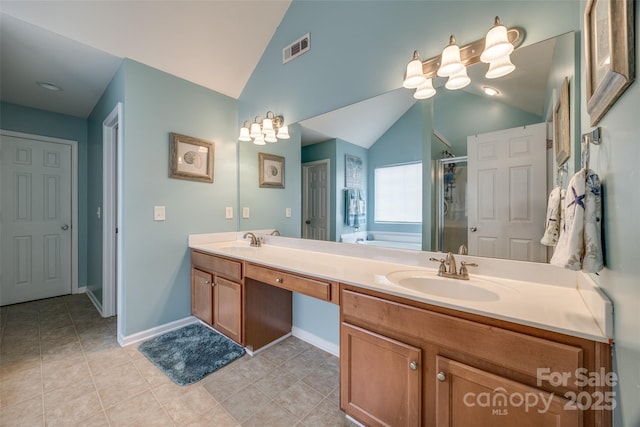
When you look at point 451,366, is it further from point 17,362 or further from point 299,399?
point 17,362

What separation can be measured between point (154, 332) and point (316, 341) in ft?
4.72

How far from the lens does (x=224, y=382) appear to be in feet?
5.59

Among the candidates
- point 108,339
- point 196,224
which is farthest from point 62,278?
point 196,224

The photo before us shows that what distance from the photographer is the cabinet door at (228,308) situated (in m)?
1.99

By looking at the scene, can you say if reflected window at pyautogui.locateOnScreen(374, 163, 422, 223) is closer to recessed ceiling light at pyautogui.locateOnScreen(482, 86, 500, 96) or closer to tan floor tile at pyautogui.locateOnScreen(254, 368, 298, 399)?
recessed ceiling light at pyautogui.locateOnScreen(482, 86, 500, 96)

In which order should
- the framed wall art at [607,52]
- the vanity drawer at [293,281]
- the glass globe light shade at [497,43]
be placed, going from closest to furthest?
the framed wall art at [607,52]
the glass globe light shade at [497,43]
the vanity drawer at [293,281]

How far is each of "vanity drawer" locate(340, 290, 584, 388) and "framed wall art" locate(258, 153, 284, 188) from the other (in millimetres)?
1526

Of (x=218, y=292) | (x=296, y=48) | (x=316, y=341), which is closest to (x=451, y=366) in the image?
(x=316, y=341)

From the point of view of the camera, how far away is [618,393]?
0.69 metres

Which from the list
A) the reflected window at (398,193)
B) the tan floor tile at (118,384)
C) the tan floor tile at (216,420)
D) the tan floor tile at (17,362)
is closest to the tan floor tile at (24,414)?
the tan floor tile at (118,384)

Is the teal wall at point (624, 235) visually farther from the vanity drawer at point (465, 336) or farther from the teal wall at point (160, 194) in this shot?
the teal wall at point (160, 194)

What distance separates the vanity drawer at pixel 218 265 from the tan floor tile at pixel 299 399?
83 centimetres

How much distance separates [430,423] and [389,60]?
6.44 ft

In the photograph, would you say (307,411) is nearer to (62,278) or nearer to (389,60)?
(389,60)
